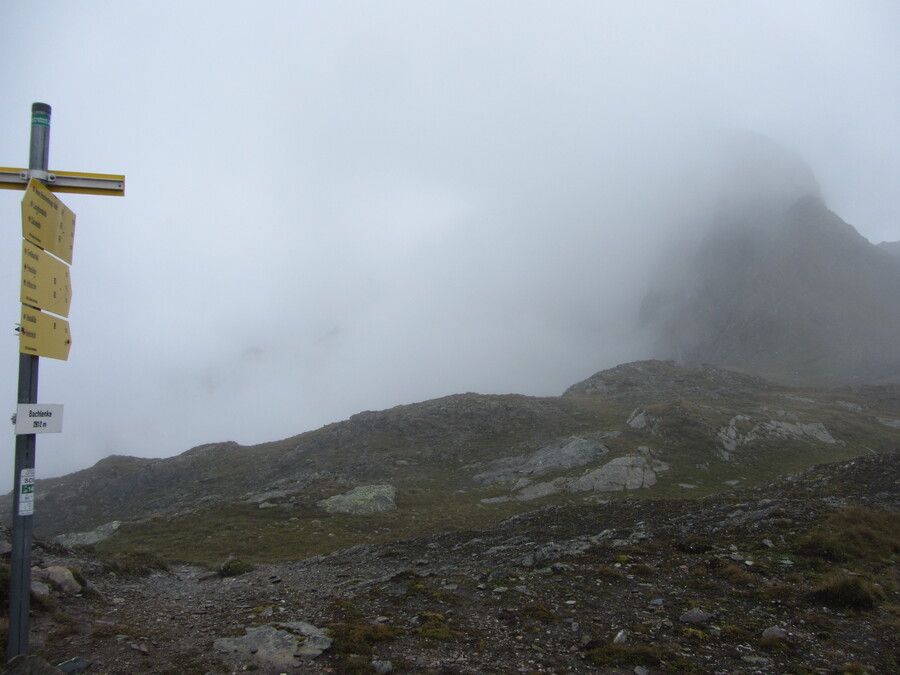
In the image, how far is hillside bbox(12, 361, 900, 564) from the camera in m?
36.7

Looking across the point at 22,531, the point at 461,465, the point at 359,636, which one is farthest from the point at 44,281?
the point at 461,465

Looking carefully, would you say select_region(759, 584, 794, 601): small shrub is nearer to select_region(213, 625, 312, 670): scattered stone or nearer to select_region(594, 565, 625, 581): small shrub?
select_region(594, 565, 625, 581): small shrub

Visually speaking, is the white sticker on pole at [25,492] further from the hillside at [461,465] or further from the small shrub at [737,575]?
the hillside at [461,465]

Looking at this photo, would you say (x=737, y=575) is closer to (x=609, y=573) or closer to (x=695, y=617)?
(x=695, y=617)

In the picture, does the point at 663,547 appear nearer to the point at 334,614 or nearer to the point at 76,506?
the point at 334,614

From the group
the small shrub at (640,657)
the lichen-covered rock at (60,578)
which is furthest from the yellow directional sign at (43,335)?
the small shrub at (640,657)

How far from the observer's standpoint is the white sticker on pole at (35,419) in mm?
7367

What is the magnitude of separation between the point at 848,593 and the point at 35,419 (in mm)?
18835

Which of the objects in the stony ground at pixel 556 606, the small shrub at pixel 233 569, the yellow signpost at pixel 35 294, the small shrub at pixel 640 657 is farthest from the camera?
the small shrub at pixel 233 569

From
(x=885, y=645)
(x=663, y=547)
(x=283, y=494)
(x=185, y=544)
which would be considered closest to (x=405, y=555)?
(x=663, y=547)

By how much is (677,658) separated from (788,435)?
5481cm

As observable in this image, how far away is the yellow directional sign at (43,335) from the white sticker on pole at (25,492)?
2008 mm

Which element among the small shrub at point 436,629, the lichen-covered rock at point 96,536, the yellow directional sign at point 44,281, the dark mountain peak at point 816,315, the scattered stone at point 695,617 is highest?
the dark mountain peak at point 816,315

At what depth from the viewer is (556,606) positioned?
1275 centimetres
